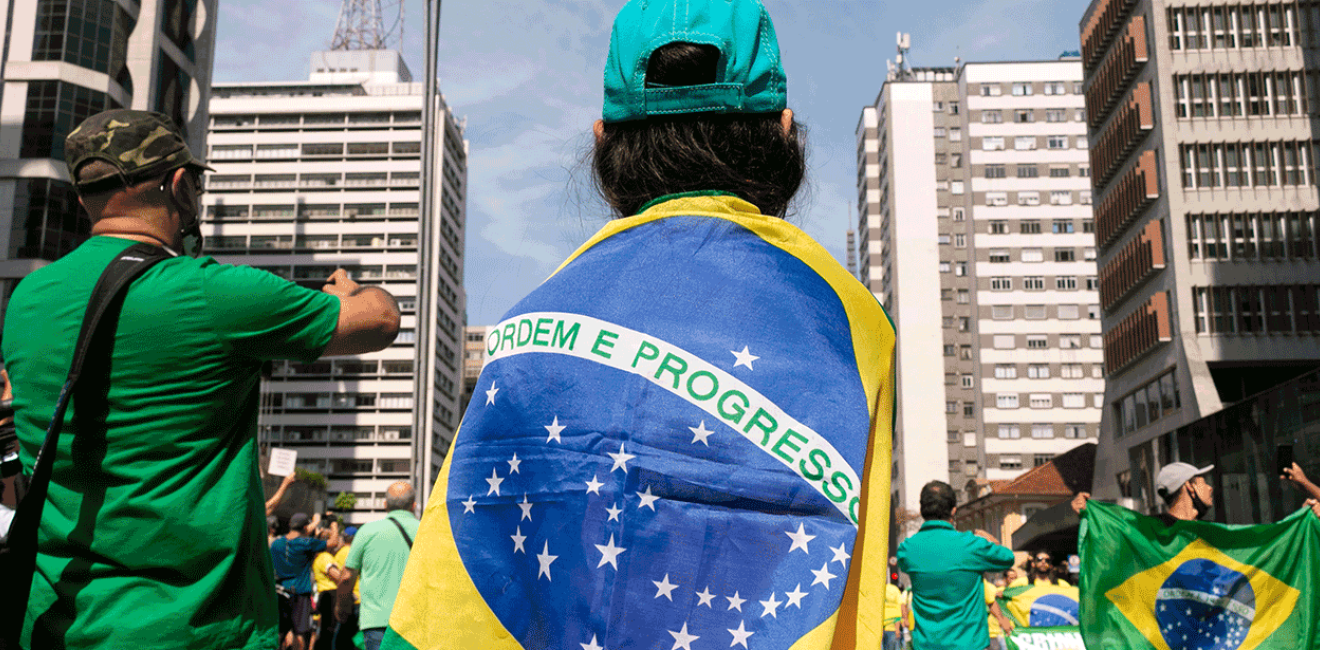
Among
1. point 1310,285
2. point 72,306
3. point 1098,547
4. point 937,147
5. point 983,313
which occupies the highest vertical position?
point 937,147

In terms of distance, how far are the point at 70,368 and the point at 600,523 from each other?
132 cm

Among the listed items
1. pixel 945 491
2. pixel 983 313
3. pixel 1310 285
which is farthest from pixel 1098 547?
pixel 983 313

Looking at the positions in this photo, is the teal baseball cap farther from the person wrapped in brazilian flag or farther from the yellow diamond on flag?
the yellow diamond on flag

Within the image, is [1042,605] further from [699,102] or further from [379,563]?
[699,102]

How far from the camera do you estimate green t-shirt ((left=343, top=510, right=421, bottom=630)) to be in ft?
29.5

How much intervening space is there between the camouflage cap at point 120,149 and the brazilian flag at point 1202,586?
23.1 ft

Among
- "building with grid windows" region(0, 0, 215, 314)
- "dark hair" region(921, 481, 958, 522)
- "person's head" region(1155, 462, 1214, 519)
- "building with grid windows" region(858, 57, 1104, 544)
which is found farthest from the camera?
"building with grid windows" region(858, 57, 1104, 544)

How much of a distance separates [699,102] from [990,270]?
109 metres

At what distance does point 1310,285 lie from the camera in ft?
156

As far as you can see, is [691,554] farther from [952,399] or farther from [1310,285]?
[952,399]

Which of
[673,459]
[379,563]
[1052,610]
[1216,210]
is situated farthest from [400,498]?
[1216,210]

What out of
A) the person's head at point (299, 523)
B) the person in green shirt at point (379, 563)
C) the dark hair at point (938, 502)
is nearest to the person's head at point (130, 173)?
the dark hair at point (938, 502)

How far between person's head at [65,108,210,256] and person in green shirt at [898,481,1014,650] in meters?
5.01

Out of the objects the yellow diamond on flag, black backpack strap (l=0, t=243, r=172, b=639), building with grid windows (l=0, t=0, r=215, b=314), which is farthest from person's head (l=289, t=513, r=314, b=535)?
building with grid windows (l=0, t=0, r=215, b=314)
